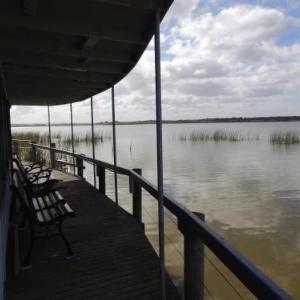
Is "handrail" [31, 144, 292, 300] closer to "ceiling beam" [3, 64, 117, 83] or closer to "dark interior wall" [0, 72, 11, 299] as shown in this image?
"dark interior wall" [0, 72, 11, 299]

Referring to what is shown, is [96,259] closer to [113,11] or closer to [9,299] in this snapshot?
[9,299]

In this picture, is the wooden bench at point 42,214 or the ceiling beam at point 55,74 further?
the ceiling beam at point 55,74

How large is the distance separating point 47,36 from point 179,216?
6.79 ft

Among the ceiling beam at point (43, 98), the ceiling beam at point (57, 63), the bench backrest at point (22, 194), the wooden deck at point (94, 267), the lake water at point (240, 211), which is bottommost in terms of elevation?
the lake water at point (240, 211)

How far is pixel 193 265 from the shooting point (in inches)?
113

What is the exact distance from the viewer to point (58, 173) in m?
10.4

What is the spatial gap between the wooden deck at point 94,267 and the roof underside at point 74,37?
2.17m

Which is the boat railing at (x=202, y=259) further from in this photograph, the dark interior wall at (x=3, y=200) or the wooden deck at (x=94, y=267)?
the dark interior wall at (x=3, y=200)

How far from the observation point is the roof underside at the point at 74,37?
260cm

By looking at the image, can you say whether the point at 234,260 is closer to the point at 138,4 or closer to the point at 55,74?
the point at 138,4

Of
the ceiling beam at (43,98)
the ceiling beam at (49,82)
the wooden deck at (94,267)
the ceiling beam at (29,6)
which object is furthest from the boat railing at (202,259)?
the ceiling beam at (43,98)

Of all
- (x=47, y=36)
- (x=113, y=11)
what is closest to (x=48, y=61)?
(x=47, y=36)

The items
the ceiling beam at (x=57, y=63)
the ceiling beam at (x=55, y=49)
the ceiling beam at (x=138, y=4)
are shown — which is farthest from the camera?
the ceiling beam at (x=57, y=63)

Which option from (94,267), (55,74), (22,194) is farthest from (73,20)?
(94,267)
